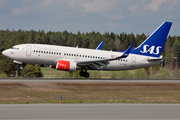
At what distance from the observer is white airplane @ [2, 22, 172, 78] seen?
3859cm

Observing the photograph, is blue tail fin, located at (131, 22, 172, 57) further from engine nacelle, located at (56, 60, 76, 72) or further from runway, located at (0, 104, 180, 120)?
runway, located at (0, 104, 180, 120)

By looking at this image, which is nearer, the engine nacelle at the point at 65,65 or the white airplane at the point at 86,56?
the engine nacelle at the point at 65,65

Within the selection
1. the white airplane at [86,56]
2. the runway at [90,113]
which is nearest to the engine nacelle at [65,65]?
the white airplane at [86,56]

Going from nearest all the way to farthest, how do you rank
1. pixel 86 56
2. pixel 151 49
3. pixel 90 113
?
1. pixel 90 113
2. pixel 86 56
3. pixel 151 49

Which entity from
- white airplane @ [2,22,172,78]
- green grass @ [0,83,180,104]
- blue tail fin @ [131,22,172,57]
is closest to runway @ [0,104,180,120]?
green grass @ [0,83,180,104]

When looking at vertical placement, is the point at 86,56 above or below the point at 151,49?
below

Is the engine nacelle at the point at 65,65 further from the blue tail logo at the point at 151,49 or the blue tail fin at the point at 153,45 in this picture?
the blue tail logo at the point at 151,49

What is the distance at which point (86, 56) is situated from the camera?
4038 cm

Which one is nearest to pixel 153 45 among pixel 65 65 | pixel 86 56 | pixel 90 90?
pixel 86 56

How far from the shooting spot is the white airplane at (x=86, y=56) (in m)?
38.6

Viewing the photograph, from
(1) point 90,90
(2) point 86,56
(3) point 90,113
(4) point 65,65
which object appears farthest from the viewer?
(2) point 86,56

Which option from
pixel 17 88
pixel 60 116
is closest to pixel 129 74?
pixel 17 88

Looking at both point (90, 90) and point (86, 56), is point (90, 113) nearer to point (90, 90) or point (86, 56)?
point (90, 90)

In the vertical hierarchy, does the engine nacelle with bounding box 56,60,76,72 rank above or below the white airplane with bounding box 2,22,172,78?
below
